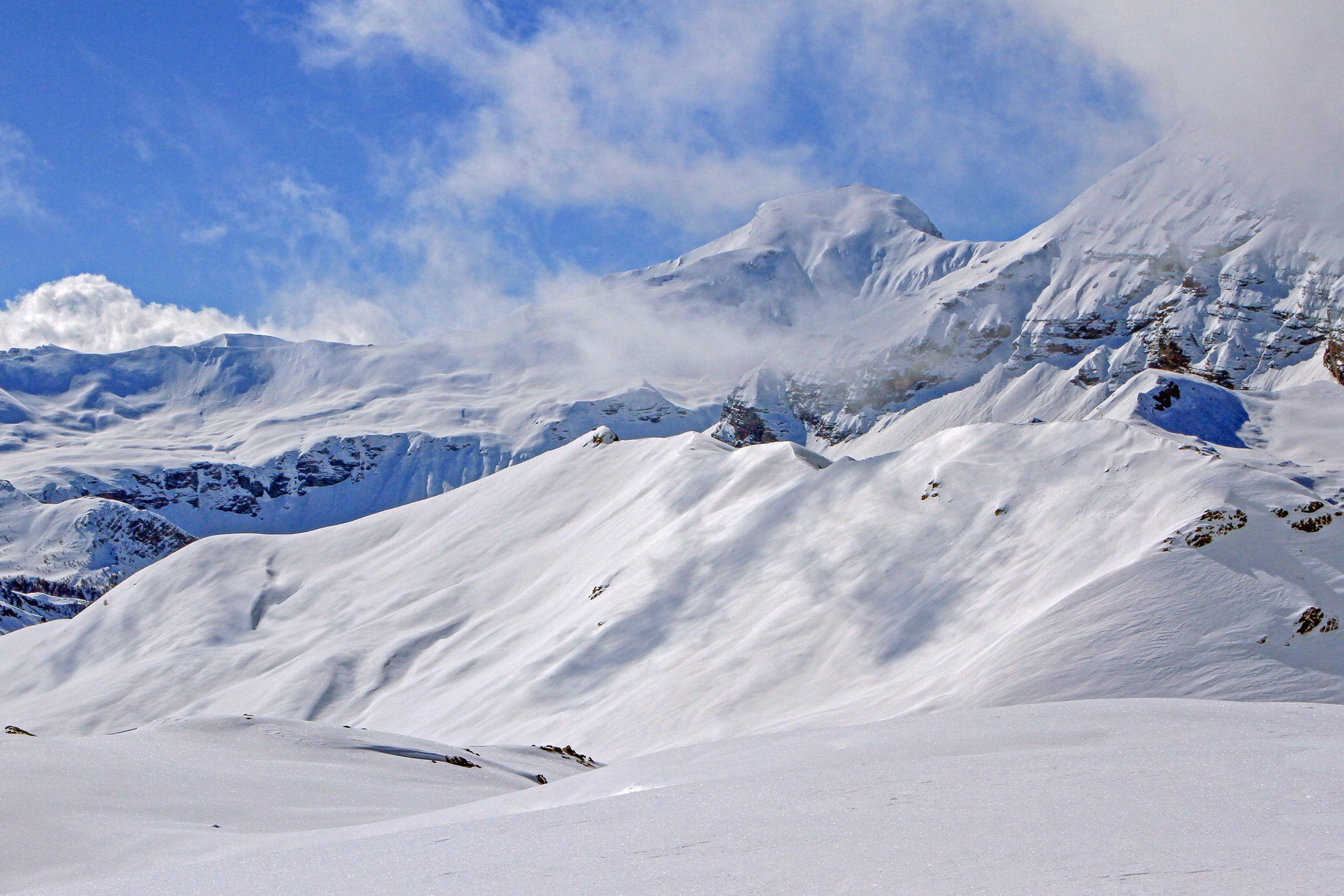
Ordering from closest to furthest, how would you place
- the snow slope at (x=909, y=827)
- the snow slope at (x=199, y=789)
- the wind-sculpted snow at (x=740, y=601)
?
the snow slope at (x=909, y=827)
the snow slope at (x=199, y=789)
the wind-sculpted snow at (x=740, y=601)

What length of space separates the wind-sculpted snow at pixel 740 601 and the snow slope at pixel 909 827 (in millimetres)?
12931

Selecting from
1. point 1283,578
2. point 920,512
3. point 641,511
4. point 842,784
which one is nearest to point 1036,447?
point 920,512

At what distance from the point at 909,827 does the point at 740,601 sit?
32154mm

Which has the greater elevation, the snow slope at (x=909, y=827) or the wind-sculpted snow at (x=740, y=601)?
the wind-sculpted snow at (x=740, y=601)

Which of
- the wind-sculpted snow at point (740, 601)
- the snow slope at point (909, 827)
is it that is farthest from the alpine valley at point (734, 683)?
the wind-sculpted snow at point (740, 601)

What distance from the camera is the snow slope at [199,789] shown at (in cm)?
954

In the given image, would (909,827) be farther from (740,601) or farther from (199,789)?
(740,601)

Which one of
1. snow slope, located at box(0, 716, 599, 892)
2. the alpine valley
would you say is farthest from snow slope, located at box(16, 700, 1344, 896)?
snow slope, located at box(0, 716, 599, 892)

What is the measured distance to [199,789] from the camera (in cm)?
1241

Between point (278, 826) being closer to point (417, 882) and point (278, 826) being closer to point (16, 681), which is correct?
point (417, 882)

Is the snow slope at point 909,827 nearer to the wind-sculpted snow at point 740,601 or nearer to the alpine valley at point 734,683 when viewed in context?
the alpine valley at point 734,683

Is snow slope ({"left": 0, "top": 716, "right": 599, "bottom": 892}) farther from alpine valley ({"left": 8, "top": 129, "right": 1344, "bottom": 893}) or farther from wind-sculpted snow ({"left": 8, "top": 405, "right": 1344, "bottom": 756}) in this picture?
wind-sculpted snow ({"left": 8, "top": 405, "right": 1344, "bottom": 756})

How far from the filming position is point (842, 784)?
839cm

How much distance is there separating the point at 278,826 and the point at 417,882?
218 inches
